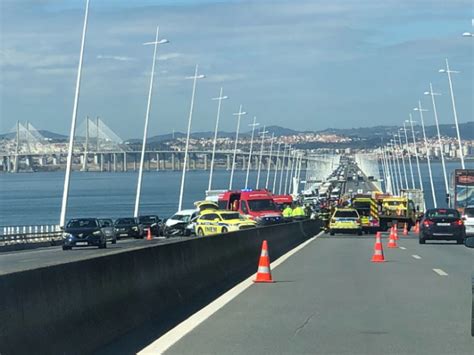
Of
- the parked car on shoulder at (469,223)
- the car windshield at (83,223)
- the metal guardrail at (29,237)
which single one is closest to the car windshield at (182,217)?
the metal guardrail at (29,237)

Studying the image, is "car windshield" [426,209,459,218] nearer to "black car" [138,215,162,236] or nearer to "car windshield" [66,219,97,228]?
"car windshield" [66,219,97,228]

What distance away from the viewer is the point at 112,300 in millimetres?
12656

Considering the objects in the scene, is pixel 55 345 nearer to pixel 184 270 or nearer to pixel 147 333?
pixel 147 333

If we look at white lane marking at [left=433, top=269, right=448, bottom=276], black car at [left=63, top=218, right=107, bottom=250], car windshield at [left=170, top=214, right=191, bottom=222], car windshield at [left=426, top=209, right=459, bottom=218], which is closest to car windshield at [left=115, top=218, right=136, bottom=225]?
car windshield at [left=170, top=214, right=191, bottom=222]

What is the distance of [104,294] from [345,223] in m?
44.9

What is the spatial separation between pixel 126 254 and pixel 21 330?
449 centimetres

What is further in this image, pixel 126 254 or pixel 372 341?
pixel 126 254

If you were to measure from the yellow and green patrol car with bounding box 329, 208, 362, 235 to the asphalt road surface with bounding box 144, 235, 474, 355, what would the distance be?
101 feet

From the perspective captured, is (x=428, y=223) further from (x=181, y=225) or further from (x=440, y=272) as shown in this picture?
(x=181, y=225)

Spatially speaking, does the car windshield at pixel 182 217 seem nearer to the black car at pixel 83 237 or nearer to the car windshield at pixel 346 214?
the car windshield at pixel 346 214

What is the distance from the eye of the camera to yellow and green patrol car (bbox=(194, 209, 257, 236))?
1847 inches

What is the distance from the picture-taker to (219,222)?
48156 mm

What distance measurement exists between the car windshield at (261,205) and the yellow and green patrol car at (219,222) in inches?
294

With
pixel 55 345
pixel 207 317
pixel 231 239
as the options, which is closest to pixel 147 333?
pixel 207 317
